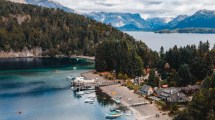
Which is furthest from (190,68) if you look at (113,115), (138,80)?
(113,115)

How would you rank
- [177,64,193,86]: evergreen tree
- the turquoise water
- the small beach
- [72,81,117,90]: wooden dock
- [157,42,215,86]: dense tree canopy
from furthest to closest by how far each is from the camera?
[72,81,117,90]: wooden dock < [157,42,215,86]: dense tree canopy < [177,64,193,86]: evergreen tree < the turquoise water < the small beach

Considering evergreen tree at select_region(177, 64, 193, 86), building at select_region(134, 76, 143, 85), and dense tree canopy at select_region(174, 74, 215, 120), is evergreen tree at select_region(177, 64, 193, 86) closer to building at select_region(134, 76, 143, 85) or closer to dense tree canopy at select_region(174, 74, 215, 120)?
building at select_region(134, 76, 143, 85)

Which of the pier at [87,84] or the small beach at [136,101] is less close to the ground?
the pier at [87,84]

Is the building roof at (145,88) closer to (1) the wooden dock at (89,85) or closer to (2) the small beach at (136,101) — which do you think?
(2) the small beach at (136,101)

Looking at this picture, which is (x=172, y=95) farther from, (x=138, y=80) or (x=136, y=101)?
(x=138, y=80)

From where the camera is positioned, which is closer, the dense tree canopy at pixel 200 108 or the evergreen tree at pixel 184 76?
the dense tree canopy at pixel 200 108

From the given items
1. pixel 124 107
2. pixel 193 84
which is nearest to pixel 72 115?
pixel 124 107

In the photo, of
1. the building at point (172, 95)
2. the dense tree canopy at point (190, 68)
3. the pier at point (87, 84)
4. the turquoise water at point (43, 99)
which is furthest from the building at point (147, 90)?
the pier at point (87, 84)

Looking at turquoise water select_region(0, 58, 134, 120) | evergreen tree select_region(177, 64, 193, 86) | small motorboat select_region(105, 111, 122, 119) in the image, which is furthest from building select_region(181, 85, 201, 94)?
small motorboat select_region(105, 111, 122, 119)
